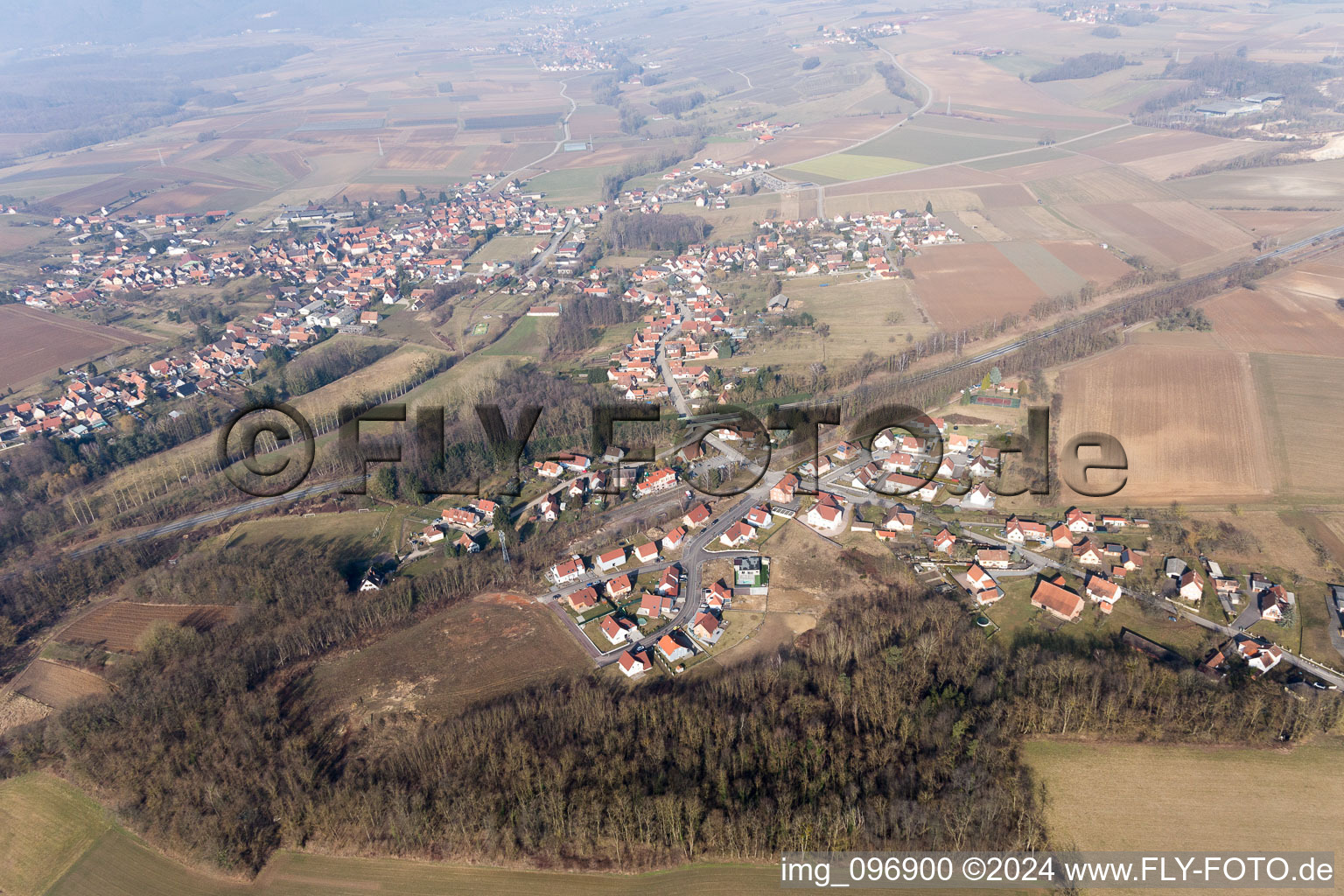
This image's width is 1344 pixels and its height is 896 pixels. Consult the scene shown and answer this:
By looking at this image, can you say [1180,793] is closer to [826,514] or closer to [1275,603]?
[1275,603]

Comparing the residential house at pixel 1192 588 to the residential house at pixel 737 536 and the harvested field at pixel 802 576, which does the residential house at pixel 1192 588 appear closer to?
the harvested field at pixel 802 576

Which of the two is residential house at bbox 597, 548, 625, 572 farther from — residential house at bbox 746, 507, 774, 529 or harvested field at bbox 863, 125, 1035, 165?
harvested field at bbox 863, 125, 1035, 165

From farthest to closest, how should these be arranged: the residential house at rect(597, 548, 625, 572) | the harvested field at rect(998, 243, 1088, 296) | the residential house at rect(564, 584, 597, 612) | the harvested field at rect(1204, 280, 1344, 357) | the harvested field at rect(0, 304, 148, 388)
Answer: the harvested field at rect(998, 243, 1088, 296) → the harvested field at rect(0, 304, 148, 388) → the harvested field at rect(1204, 280, 1344, 357) → the residential house at rect(597, 548, 625, 572) → the residential house at rect(564, 584, 597, 612)

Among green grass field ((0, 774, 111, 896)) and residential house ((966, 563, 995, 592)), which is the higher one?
residential house ((966, 563, 995, 592))

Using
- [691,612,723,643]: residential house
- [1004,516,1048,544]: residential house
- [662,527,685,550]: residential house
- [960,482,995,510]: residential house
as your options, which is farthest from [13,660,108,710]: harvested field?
[1004,516,1048,544]: residential house

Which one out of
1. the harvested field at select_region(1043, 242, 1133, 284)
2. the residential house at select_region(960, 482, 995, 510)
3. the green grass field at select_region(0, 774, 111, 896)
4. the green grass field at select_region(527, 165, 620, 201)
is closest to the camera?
the green grass field at select_region(0, 774, 111, 896)

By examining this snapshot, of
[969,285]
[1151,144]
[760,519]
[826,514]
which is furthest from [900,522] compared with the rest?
[1151,144]
